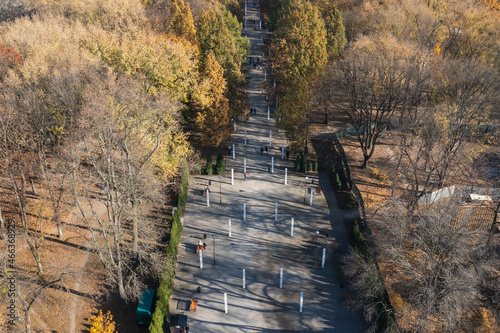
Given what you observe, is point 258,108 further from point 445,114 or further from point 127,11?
point 445,114

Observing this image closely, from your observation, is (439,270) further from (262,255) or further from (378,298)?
(262,255)

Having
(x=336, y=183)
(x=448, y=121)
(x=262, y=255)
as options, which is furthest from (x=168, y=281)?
(x=448, y=121)

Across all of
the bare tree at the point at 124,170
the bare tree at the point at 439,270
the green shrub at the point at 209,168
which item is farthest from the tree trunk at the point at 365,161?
the bare tree at the point at 124,170

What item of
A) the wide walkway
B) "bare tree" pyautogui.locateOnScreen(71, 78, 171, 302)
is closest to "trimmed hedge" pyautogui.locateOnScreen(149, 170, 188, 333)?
"bare tree" pyautogui.locateOnScreen(71, 78, 171, 302)

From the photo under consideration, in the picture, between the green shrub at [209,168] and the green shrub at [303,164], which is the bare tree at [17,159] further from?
A: the green shrub at [303,164]

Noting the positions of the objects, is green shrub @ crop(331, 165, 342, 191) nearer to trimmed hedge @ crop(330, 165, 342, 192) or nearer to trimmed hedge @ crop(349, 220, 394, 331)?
trimmed hedge @ crop(330, 165, 342, 192)

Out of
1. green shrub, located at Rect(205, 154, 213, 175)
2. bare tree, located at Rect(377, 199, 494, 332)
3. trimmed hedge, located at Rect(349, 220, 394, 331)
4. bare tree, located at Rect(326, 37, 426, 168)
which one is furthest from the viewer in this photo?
green shrub, located at Rect(205, 154, 213, 175)
